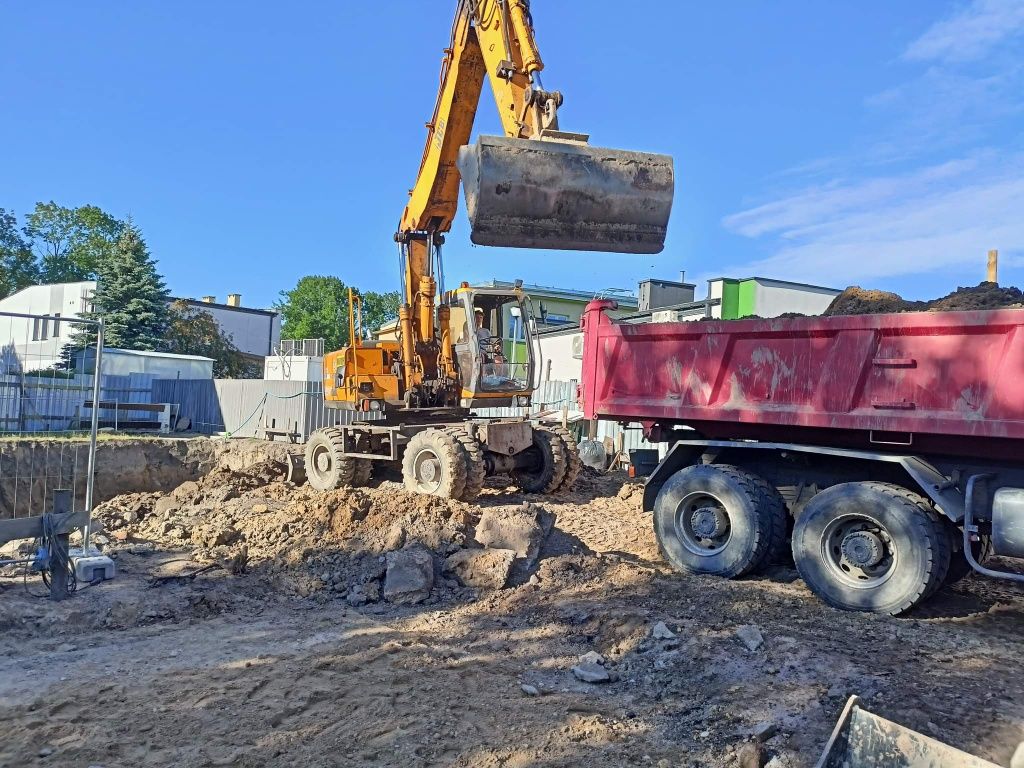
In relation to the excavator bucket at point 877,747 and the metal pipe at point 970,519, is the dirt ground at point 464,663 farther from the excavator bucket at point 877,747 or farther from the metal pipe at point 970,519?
the metal pipe at point 970,519

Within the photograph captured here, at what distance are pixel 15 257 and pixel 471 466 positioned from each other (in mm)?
55981

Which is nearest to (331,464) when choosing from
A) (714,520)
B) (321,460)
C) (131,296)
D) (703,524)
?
(321,460)

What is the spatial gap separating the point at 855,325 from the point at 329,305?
62.5 meters

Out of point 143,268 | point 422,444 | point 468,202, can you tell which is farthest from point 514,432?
point 143,268

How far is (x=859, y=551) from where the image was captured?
19.0 ft

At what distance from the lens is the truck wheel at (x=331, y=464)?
12.0m

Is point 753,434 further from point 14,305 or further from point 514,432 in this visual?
point 14,305

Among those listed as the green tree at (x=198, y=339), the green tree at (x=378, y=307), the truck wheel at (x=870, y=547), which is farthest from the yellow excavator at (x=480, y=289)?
the green tree at (x=378, y=307)

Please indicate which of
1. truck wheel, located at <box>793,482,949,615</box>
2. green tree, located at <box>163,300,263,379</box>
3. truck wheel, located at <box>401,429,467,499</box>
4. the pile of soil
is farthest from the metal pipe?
green tree, located at <box>163,300,263,379</box>

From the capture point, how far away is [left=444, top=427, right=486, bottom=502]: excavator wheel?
10344 mm

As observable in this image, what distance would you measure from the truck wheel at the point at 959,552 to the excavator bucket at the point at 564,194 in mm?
3642

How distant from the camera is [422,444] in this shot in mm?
10664

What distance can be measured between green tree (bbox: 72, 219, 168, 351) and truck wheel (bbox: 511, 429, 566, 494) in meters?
24.7

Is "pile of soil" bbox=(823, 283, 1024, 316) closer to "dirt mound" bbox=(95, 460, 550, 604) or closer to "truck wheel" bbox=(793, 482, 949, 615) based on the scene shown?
"truck wheel" bbox=(793, 482, 949, 615)
